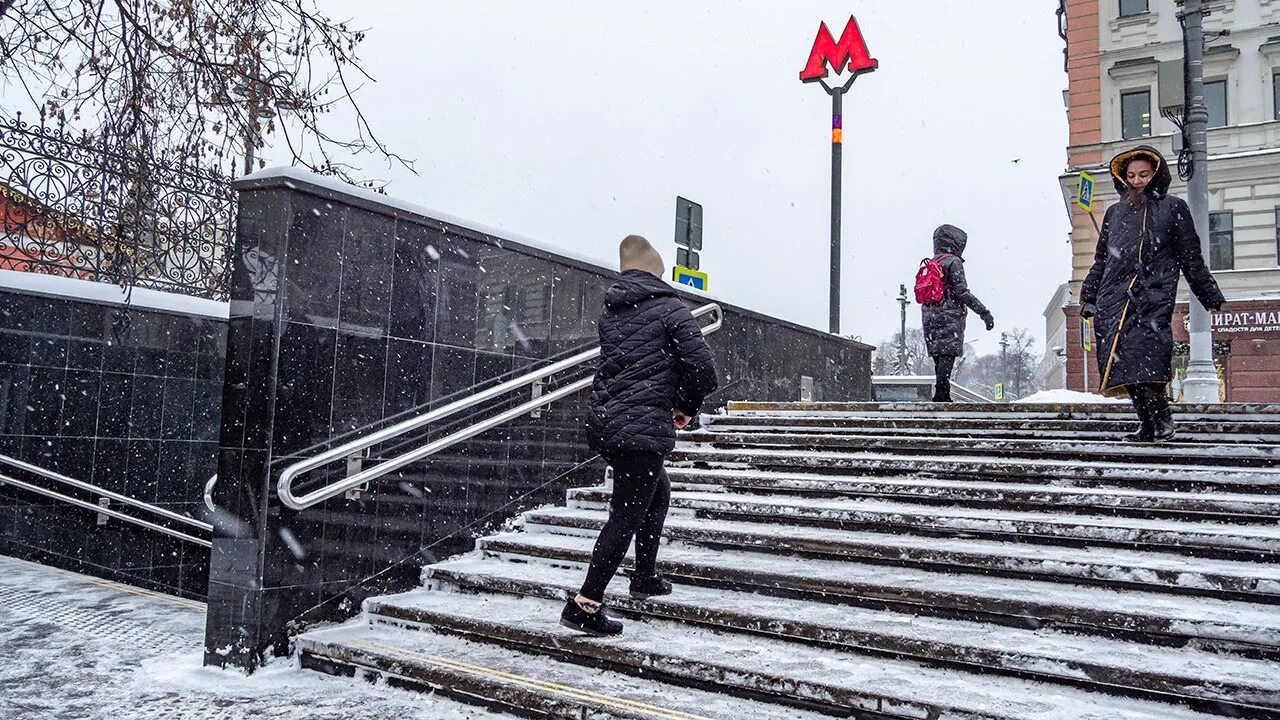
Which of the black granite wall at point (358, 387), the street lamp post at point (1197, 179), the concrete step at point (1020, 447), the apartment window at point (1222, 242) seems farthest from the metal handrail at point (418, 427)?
the apartment window at point (1222, 242)

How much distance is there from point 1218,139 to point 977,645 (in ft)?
89.6

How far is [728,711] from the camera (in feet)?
11.4

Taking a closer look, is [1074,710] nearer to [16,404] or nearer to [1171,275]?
[1171,275]

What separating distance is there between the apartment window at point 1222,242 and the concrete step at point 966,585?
2437 centimetres

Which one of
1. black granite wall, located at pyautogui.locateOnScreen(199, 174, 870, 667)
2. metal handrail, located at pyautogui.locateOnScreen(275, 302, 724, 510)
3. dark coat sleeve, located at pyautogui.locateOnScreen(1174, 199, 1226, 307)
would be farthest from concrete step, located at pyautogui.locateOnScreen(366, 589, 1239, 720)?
dark coat sleeve, located at pyautogui.locateOnScreen(1174, 199, 1226, 307)

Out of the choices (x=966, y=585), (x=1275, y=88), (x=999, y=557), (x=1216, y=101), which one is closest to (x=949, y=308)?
(x=999, y=557)

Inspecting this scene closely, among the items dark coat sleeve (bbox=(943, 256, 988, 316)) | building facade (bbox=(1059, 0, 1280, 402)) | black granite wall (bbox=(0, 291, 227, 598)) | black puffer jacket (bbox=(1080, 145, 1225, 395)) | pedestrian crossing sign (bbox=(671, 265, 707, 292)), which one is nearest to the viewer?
black puffer jacket (bbox=(1080, 145, 1225, 395))

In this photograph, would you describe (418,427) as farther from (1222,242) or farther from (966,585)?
(1222,242)

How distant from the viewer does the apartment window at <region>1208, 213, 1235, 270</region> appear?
80.8ft

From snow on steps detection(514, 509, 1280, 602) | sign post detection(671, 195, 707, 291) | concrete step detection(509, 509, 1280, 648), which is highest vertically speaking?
sign post detection(671, 195, 707, 291)

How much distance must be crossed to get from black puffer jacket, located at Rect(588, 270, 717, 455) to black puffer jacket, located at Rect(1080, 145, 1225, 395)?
9.54 feet

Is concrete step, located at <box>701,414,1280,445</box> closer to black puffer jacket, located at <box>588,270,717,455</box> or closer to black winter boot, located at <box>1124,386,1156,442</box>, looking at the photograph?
black winter boot, located at <box>1124,386,1156,442</box>

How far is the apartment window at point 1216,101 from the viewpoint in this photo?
25.8 m

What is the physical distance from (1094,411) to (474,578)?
4.61 m
